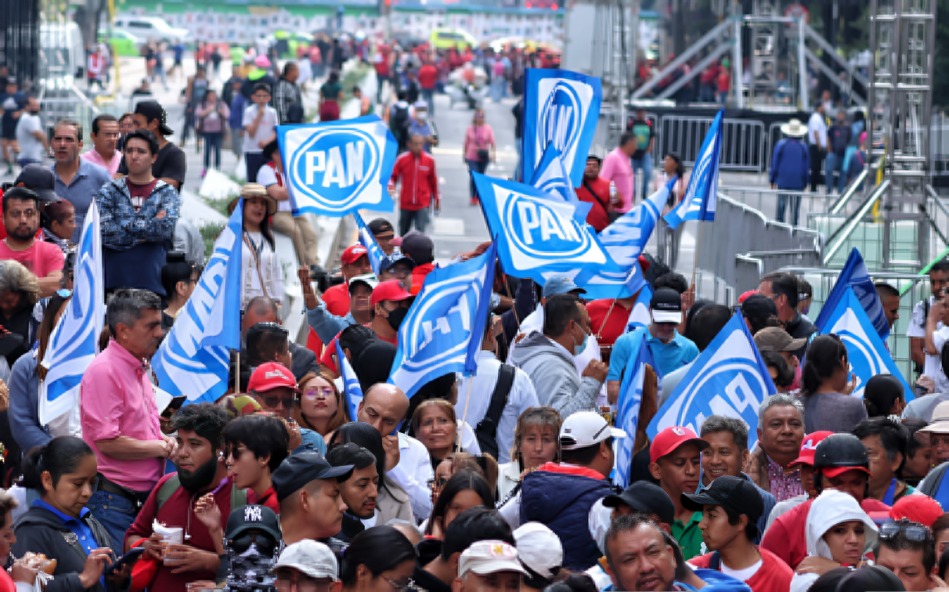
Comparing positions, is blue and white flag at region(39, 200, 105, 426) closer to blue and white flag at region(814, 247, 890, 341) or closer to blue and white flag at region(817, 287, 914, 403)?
blue and white flag at region(817, 287, 914, 403)

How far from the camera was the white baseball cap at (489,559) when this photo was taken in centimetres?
619

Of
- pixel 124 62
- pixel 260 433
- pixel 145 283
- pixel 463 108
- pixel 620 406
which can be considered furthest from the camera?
pixel 124 62

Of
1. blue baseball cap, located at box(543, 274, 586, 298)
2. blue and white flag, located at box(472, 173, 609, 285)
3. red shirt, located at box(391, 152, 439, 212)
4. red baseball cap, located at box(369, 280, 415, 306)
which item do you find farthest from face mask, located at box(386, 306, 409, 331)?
red shirt, located at box(391, 152, 439, 212)

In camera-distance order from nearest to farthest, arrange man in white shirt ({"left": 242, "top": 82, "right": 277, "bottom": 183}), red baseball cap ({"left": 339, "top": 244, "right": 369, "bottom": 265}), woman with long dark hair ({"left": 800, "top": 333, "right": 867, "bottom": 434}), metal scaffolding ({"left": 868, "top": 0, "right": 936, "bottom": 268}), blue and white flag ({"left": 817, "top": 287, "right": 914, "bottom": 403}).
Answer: woman with long dark hair ({"left": 800, "top": 333, "right": 867, "bottom": 434}), blue and white flag ({"left": 817, "top": 287, "right": 914, "bottom": 403}), red baseball cap ({"left": 339, "top": 244, "right": 369, "bottom": 265}), metal scaffolding ({"left": 868, "top": 0, "right": 936, "bottom": 268}), man in white shirt ({"left": 242, "top": 82, "right": 277, "bottom": 183})

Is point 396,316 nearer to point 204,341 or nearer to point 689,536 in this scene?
point 204,341

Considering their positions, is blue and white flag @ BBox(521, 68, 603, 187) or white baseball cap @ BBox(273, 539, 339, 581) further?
blue and white flag @ BBox(521, 68, 603, 187)

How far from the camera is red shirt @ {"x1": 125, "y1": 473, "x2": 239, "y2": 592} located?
7230 mm

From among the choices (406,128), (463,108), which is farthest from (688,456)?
(463,108)

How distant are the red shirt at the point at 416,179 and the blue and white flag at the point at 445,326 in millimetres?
12261

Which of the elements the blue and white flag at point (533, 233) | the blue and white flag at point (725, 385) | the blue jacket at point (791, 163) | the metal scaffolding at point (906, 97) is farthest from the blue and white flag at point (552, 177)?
the blue jacket at point (791, 163)

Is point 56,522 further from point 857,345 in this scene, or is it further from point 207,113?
point 207,113

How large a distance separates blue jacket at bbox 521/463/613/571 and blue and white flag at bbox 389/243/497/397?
1938 millimetres

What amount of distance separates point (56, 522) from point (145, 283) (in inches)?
169

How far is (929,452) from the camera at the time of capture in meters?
8.89
